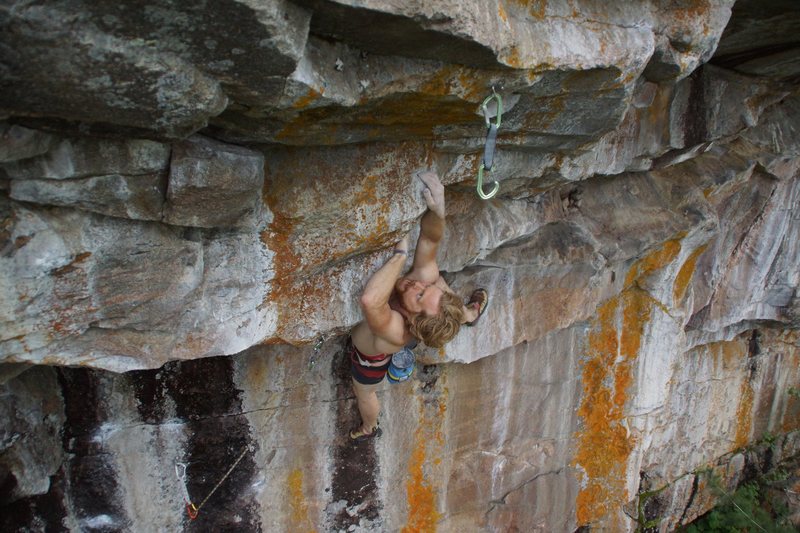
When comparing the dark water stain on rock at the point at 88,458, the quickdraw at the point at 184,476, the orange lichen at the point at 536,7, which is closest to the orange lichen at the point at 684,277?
the quickdraw at the point at 184,476

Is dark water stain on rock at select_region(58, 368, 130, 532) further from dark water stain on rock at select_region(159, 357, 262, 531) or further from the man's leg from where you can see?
the man's leg

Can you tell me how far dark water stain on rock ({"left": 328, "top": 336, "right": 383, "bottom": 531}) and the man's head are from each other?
96 centimetres

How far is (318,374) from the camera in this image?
172 inches

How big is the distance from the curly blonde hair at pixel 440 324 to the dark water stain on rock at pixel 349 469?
0.97m

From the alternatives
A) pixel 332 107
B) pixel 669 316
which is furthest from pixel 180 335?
pixel 669 316

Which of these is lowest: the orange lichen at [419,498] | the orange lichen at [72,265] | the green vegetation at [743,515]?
the green vegetation at [743,515]

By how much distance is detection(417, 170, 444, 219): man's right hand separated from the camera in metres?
3.33

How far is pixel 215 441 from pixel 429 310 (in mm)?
1822

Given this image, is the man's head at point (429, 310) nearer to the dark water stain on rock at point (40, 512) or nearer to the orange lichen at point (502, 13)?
the orange lichen at point (502, 13)

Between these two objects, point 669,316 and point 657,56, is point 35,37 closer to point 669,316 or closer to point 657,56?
point 657,56

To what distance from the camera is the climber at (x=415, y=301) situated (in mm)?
3426

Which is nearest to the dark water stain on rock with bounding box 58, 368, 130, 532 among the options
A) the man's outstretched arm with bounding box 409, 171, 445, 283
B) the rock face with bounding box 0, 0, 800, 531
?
the rock face with bounding box 0, 0, 800, 531

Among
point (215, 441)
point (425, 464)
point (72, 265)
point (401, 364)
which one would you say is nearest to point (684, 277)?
point (425, 464)

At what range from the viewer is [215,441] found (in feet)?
13.6
